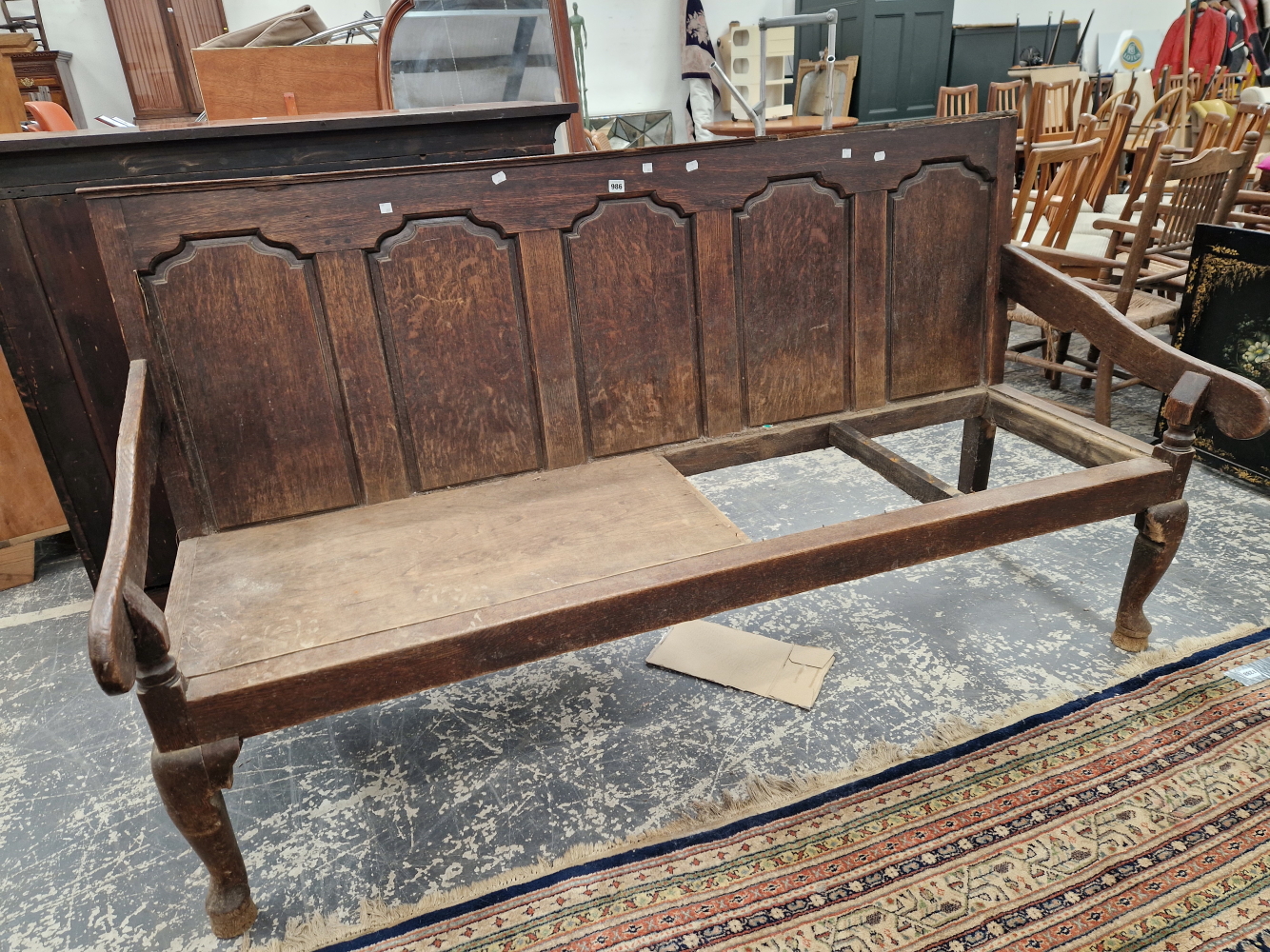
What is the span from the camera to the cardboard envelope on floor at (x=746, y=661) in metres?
2.02

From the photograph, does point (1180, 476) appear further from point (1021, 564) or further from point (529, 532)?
point (529, 532)

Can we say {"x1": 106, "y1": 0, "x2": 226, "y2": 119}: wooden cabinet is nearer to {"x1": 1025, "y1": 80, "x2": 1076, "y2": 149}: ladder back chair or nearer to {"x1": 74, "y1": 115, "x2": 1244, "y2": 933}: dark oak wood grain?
{"x1": 1025, "y1": 80, "x2": 1076, "y2": 149}: ladder back chair

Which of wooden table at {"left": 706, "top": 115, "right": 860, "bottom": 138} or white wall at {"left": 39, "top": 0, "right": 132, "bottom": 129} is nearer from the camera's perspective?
wooden table at {"left": 706, "top": 115, "right": 860, "bottom": 138}

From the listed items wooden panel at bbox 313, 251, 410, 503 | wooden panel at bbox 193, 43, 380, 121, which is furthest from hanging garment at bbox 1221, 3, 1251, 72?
wooden panel at bbox 313, 251, 410, 503

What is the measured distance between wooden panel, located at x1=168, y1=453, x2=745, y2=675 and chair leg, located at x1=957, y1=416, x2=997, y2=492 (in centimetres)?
110

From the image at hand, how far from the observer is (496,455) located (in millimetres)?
1945

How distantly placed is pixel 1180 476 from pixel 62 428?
9.69 ft

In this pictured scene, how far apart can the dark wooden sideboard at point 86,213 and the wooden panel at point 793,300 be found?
884 millimetres

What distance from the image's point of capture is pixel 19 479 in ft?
8.98

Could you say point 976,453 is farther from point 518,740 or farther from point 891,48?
point 891,48

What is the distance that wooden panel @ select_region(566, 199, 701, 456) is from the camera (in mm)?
1879

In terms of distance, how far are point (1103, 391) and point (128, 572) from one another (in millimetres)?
3349

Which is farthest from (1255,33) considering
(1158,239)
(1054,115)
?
(1158,239)

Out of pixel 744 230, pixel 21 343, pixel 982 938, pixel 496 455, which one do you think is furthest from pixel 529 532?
pixel 21 343
